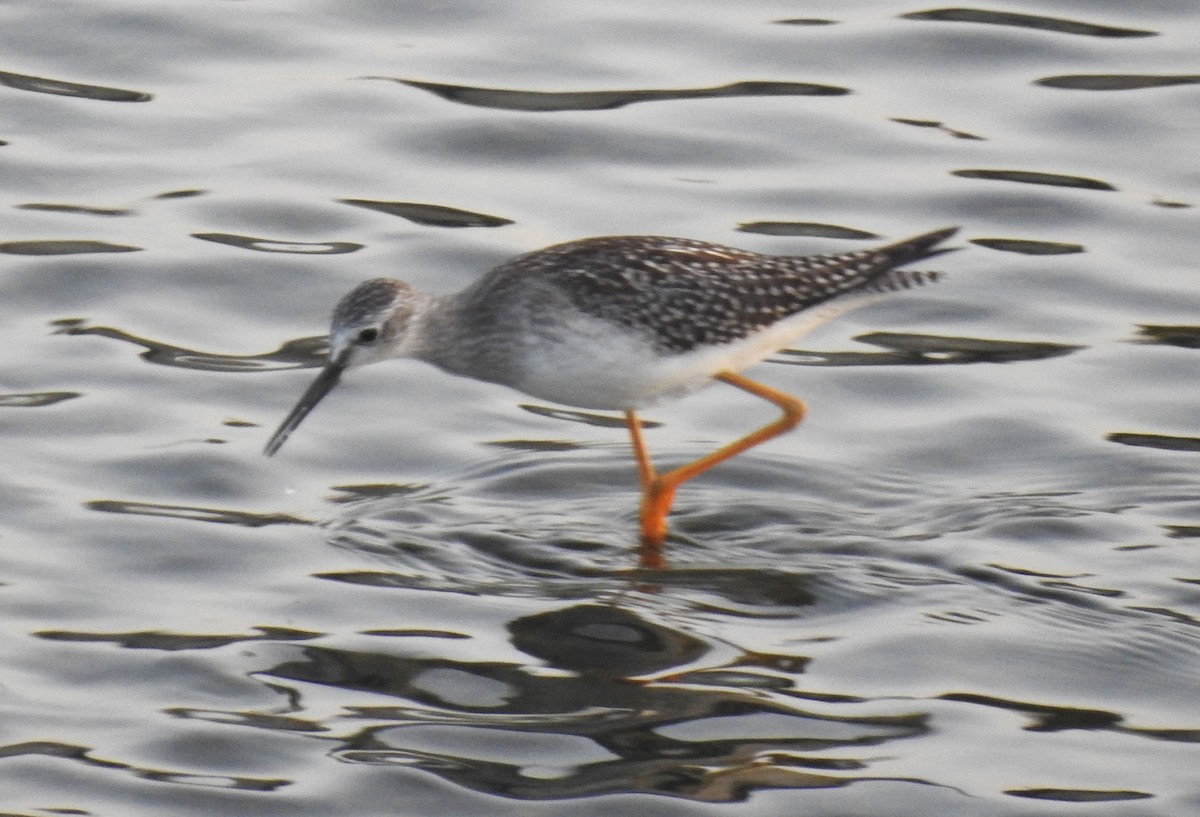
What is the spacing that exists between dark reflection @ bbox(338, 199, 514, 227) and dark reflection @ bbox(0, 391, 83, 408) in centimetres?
327

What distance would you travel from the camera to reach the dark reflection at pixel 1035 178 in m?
15.1

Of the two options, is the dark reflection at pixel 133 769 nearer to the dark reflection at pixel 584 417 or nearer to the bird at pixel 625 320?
the bird at pixel 625 320

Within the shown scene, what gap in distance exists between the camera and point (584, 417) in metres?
12.6

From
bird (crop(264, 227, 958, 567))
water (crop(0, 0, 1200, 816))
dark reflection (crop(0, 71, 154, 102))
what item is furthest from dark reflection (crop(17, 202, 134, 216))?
Answer: bird (crop(264, 227, 958, 567))

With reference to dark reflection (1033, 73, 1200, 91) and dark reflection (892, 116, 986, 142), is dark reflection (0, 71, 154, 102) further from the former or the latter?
dark reflection (1033, 73, 1200, 91)

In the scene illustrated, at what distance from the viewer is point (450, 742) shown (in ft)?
28.4

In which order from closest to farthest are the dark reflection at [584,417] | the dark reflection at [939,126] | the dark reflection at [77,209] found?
the dark reflection at [584,417] → the dark reflection at [77,209] → the dark reflection at [939,126]

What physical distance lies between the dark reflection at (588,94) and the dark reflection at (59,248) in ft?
10.8

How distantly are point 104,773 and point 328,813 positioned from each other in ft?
3.01

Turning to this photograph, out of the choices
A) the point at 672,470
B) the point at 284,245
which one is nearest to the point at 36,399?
the point at 284,245

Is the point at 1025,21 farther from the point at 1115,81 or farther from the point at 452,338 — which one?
the point at 452,338

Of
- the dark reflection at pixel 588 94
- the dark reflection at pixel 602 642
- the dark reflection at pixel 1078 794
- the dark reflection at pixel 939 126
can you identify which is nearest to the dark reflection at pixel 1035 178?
the dark reflection at pixel 939 126

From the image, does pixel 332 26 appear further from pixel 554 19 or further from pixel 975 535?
pixel 975 535

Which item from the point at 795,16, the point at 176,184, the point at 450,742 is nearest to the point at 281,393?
the point at 176,184
